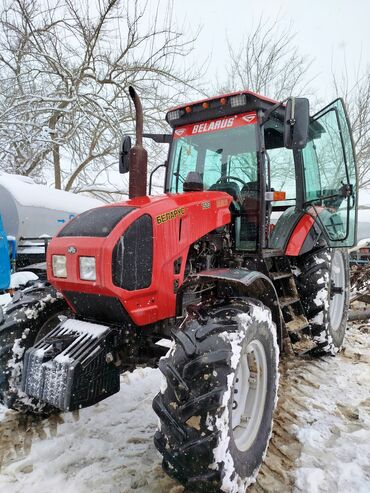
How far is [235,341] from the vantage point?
Answer: 6.75ft

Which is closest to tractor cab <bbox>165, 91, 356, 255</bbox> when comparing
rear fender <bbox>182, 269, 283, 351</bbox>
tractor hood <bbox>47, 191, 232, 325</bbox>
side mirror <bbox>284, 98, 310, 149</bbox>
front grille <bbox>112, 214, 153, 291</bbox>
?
side mirror <bbox>284, 98, 310, 149</bbox>

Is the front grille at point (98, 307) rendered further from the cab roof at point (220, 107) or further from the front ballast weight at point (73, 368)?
the cab roof at point (220, 107)

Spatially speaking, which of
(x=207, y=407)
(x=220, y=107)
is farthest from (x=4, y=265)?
(x=207, y=407)

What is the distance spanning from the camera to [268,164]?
3350mm

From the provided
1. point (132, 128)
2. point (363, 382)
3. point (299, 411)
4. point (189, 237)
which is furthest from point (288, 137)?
point (132, 128)

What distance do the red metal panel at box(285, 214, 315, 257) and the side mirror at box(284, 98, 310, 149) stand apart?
1090 millimetres

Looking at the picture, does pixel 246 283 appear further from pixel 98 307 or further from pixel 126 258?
pixel 98 307

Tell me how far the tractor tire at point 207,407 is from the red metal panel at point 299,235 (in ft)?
4.89

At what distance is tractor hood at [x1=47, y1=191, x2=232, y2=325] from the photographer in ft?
7.55

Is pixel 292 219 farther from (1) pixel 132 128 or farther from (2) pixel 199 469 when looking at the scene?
(1) pixel 132 128

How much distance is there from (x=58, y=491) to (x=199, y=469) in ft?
2.60

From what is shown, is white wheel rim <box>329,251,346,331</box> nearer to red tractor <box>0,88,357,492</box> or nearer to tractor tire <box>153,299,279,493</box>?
red tractor <box>0,88,357,492</box>

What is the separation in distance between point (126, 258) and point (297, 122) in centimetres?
153

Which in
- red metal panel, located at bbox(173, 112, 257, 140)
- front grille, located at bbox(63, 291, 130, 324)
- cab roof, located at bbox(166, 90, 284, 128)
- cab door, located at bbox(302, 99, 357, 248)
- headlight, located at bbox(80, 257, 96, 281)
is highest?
cab roof, located at bbox(166, 90, 284, 128)
